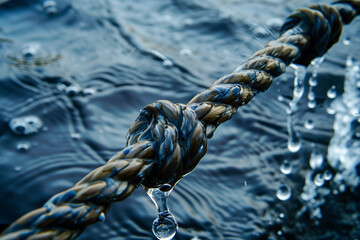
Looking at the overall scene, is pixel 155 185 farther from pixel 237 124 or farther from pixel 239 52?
pixel 237 124

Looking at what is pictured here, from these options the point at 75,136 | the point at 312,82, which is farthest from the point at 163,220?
the point at 312,82

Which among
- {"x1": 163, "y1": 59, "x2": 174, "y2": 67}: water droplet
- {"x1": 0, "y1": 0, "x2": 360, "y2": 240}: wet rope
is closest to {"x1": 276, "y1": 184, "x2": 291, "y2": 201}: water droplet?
{"x1": 0, "y1": 0, "x2": 360, "y2": 240}: wet rope

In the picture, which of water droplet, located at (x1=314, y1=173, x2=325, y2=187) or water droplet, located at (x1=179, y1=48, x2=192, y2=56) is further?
water droplet, located at (x1=179, y1=48, x2=192, y2=56)

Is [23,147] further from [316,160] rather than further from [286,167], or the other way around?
[316,160]

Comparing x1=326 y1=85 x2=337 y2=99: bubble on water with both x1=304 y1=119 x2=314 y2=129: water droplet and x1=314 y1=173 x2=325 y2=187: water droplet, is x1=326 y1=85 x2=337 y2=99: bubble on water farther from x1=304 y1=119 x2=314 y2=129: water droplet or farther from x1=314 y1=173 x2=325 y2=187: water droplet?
x1=314 y1=173 x2=325 y2=187: water droplet

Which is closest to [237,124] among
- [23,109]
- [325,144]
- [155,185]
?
[325,144]

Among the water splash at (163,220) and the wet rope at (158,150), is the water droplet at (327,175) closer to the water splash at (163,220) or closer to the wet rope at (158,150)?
the wet rope at (158,150)
